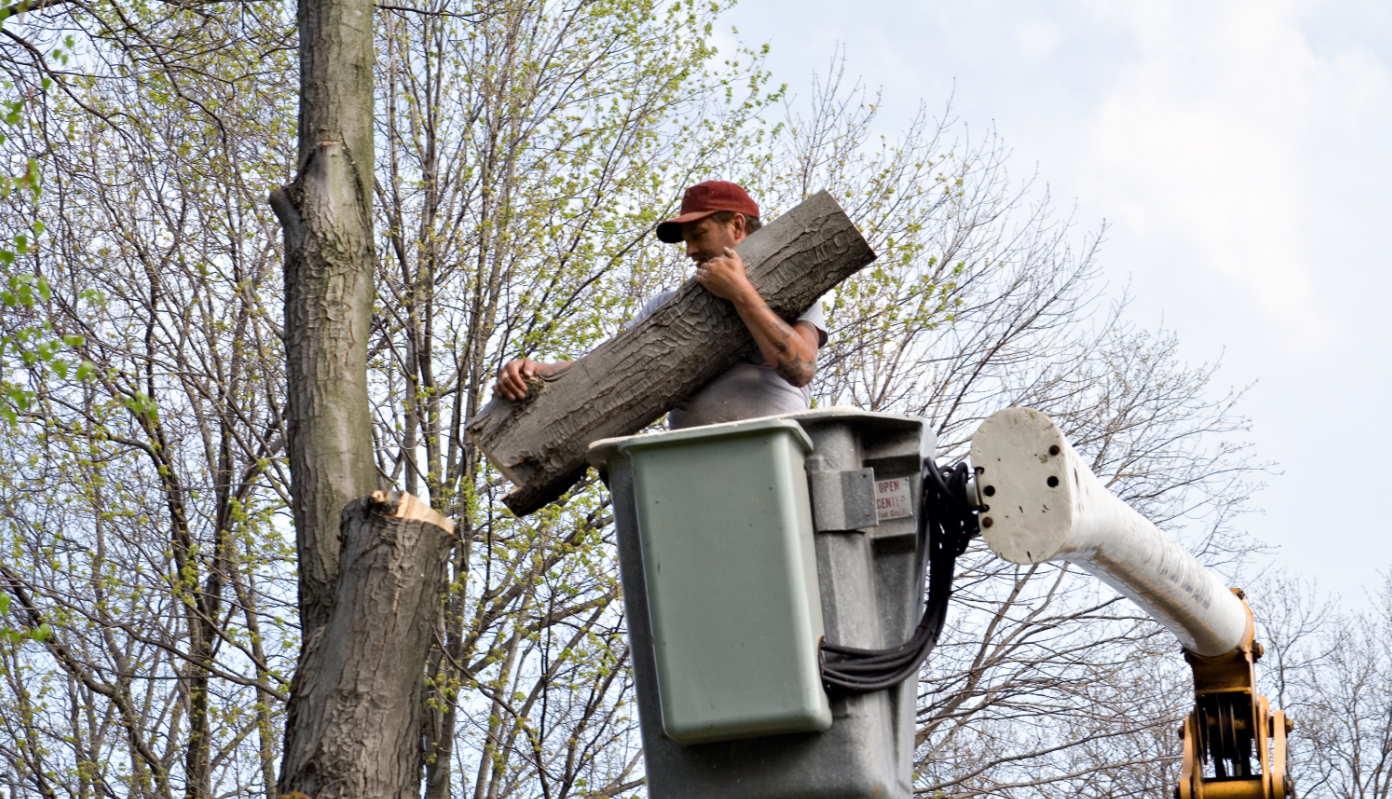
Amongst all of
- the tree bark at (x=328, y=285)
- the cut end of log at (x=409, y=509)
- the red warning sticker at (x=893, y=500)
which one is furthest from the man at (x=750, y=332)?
the tree bark at (x=328, y=285)

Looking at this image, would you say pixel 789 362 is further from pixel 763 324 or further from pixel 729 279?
pixel 729 279

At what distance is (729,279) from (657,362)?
1.06 ft

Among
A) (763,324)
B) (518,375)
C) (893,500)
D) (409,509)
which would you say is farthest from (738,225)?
(409,509)

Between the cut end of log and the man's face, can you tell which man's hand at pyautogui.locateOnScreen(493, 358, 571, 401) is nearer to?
the cut end of log

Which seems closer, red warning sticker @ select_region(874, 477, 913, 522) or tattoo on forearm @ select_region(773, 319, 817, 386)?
red warning sticker @ select_region(874, 477, 913, 522)

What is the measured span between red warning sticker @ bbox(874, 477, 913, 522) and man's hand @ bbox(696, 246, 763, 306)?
2.37 feet

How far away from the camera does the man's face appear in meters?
4.17

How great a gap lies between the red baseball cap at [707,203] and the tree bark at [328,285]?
1.22 m

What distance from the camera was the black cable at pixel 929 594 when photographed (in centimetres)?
314

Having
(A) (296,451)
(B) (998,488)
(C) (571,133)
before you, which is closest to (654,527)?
(B) (998,488)

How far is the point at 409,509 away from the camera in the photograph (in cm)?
420

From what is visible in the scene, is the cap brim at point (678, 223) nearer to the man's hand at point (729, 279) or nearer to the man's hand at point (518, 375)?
the man's hand at point (729, 279)

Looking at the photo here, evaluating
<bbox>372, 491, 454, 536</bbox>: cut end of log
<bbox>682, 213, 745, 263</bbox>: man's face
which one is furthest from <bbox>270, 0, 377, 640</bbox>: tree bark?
<bbox>682, 213, 745, 263</bbox>: man's face

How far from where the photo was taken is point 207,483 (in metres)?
10.5
